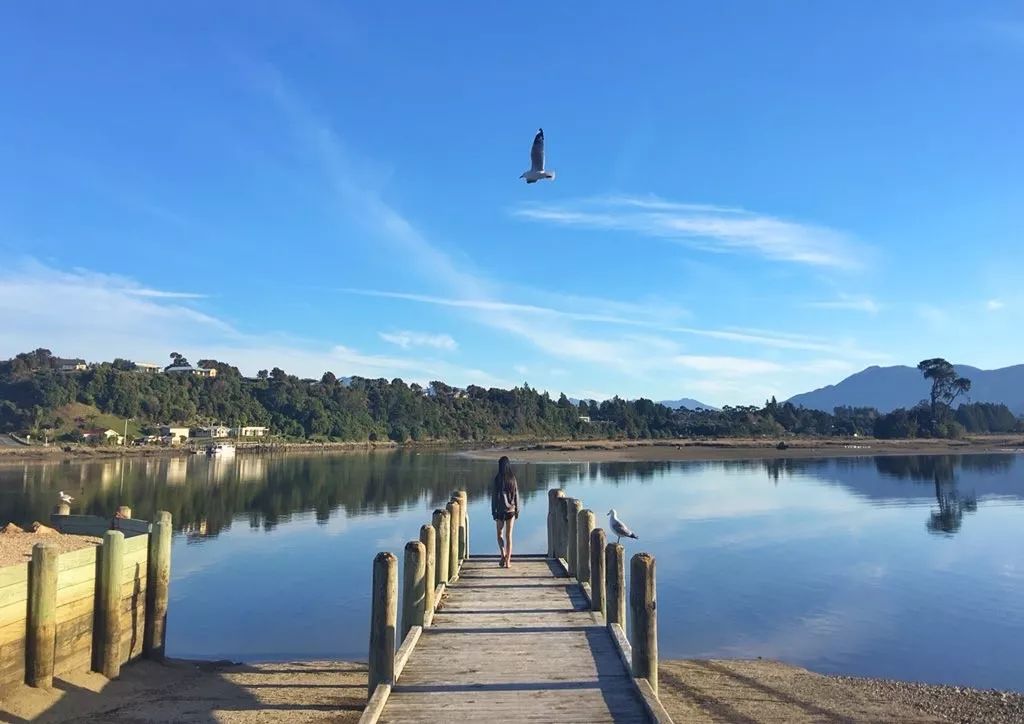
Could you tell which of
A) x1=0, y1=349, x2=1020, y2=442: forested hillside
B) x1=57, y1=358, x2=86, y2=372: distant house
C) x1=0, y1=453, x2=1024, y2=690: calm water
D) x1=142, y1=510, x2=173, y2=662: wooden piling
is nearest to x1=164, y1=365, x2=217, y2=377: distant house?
x1=0, y1=349, x2=1020, y2=442: forested hillside

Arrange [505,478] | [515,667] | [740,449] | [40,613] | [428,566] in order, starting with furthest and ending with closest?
[740,449], [505,478], [40,613], [428,566], [515,667]

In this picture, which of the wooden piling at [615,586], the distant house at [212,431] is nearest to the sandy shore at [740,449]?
the distant house at [212,431]

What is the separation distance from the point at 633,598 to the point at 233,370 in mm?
185727

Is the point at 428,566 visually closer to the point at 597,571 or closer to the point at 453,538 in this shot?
the point at 597,571

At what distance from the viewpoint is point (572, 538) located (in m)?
14.6

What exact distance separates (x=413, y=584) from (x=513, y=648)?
4.84 ft

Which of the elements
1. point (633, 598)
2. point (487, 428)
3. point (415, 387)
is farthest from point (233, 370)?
point (633, 598)

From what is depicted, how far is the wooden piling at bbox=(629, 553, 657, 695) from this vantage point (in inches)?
320

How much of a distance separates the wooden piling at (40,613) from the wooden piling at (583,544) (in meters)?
8.13

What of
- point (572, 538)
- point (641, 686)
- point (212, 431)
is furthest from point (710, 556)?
point (212, 431)

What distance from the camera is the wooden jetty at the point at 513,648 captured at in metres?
7.52

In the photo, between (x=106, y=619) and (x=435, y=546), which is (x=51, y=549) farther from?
(x=435, y=546)

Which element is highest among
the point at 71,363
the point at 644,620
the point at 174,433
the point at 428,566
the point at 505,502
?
the point at 71,363

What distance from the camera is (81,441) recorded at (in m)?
117
